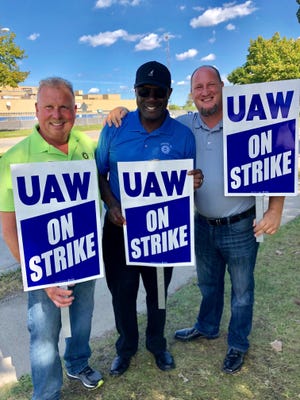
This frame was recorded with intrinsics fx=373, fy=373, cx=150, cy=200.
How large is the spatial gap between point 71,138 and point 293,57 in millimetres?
38080

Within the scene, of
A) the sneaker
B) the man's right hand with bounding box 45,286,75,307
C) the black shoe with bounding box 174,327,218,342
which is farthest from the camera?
the black shoe with bounding box 174,327,218,342

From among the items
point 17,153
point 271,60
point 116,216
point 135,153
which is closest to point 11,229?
point 17,153

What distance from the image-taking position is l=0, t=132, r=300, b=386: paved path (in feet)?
9.34

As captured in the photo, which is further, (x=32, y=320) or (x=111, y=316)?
(x=111, y=316)

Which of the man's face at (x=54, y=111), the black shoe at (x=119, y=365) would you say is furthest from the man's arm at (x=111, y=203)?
the black shoe at (x=119, y=365)

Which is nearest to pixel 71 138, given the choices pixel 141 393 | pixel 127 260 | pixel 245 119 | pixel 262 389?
pixel 127 260

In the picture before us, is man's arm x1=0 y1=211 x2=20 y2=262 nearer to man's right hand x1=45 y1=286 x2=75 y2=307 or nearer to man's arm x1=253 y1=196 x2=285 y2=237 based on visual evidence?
man's right hand x1=45 y1=286 x2=75 y2=307

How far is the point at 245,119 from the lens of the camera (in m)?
2.34

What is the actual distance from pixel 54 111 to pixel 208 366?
2144 mm

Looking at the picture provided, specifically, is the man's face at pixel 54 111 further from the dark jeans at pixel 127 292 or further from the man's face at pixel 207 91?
the man's face at pixel 207 91

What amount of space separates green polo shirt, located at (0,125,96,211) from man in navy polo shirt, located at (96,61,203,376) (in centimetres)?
25

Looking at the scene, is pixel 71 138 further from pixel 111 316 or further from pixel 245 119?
pixel 111 316

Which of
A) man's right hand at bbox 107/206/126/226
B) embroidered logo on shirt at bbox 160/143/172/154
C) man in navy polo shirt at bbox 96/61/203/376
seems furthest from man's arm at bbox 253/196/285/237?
man's right hand at bbox 107/206/126/226

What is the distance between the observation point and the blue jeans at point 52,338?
7.20 feet
